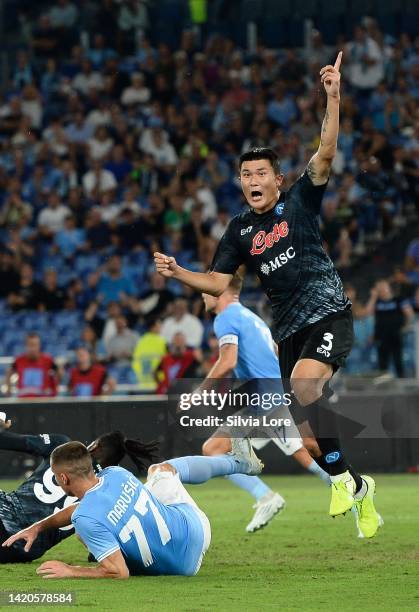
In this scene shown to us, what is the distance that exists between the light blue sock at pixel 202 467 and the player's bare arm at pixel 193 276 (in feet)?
3.76

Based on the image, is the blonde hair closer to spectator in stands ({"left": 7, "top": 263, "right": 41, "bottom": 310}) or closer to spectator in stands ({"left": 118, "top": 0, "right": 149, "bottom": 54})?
spectator in stands ({"left": 7, "top": 263, "right": 41, "bottom": 310})

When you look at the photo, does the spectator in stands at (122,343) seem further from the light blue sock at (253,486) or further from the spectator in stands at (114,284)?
the light blue sock at (253,486)

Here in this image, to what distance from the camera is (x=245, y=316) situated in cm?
1161

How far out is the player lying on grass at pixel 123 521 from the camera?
24.5 ft

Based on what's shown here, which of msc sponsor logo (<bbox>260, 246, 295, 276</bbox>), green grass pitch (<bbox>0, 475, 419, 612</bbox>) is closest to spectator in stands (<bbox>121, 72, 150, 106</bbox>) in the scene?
green grass pitch (<bbox>0, 475, 419, 612</bbox>)

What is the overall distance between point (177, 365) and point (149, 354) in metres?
1.21

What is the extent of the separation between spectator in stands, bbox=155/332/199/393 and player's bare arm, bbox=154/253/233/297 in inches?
333

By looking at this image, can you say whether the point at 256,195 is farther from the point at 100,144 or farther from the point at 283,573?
the point at 100,144

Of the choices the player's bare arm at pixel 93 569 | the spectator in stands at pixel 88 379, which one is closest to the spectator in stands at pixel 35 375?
the spectator in stands at pixel 88 379

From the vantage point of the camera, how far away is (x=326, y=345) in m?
8.85

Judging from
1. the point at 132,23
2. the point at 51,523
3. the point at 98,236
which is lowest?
the point at 51,523

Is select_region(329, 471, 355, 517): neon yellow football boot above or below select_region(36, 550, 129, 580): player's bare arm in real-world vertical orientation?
above

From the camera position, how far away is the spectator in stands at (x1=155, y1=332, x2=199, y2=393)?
57.6ft

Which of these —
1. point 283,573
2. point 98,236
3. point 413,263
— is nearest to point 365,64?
point 413,263
